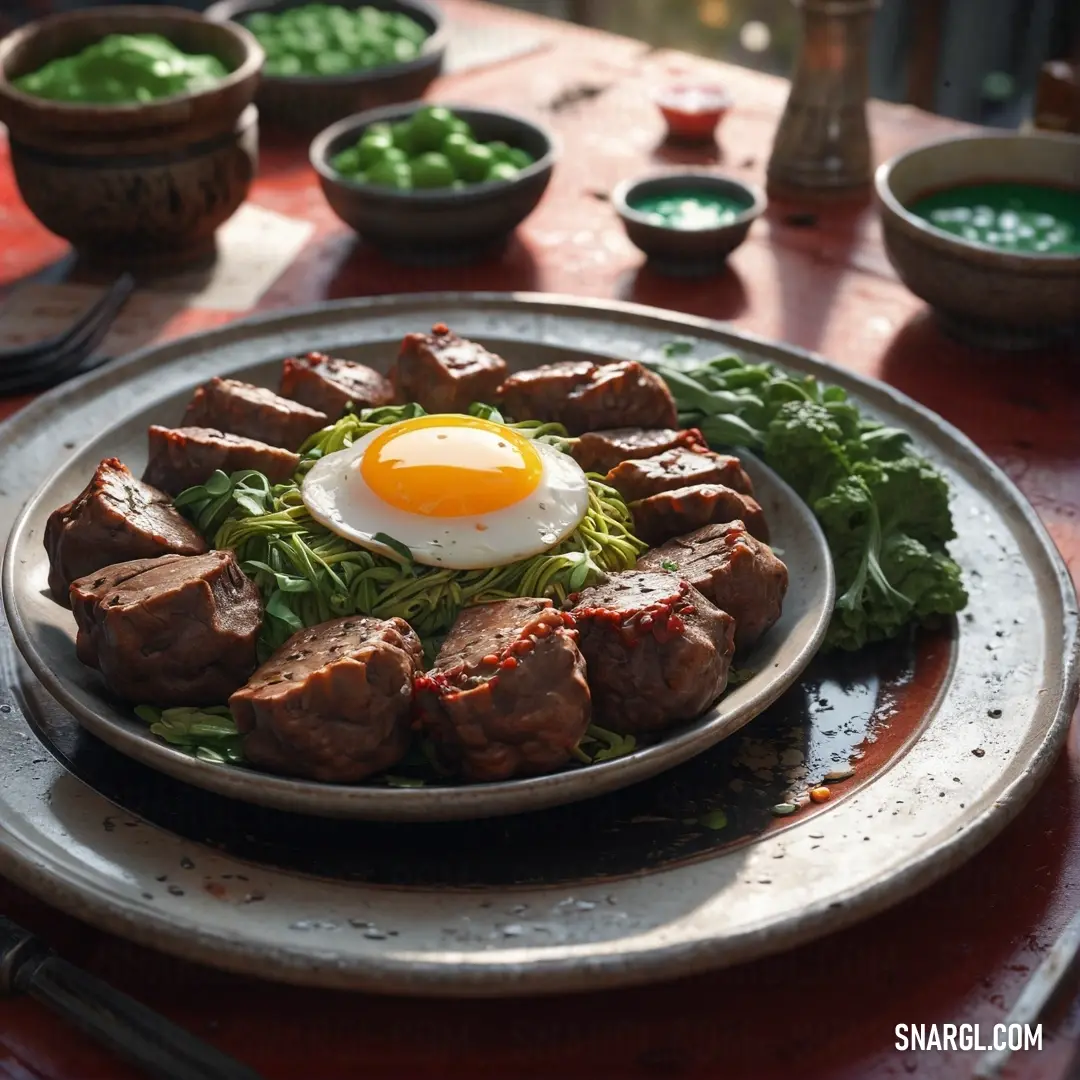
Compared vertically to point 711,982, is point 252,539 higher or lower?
higher

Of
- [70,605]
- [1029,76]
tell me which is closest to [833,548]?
[70,605]

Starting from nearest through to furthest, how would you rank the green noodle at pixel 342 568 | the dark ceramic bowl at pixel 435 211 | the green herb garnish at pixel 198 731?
the green herb garnish at pixel 198 731 < the green noodle at pixel 342 568 < the dark ceramic bowl at pixel 435 211

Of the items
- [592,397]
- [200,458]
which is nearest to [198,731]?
[200,458]

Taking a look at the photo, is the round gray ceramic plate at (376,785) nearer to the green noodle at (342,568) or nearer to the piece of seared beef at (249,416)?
the piece of seared beef at (249,416)

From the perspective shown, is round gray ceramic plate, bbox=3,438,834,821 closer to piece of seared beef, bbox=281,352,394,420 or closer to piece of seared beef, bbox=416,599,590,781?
piece of seared beef, bbox=416,599,590,781

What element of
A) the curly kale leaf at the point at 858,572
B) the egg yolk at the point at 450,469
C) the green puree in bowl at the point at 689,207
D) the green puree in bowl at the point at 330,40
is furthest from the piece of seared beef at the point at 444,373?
the green puree in bowl at the point at 330,40

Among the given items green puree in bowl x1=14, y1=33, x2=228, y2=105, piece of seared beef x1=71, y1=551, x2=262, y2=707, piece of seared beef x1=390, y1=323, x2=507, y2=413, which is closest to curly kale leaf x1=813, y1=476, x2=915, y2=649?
piece of seared beef x1=390, y1=323, x2=507, y2=413

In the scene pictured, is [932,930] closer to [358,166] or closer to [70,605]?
[70,605]
